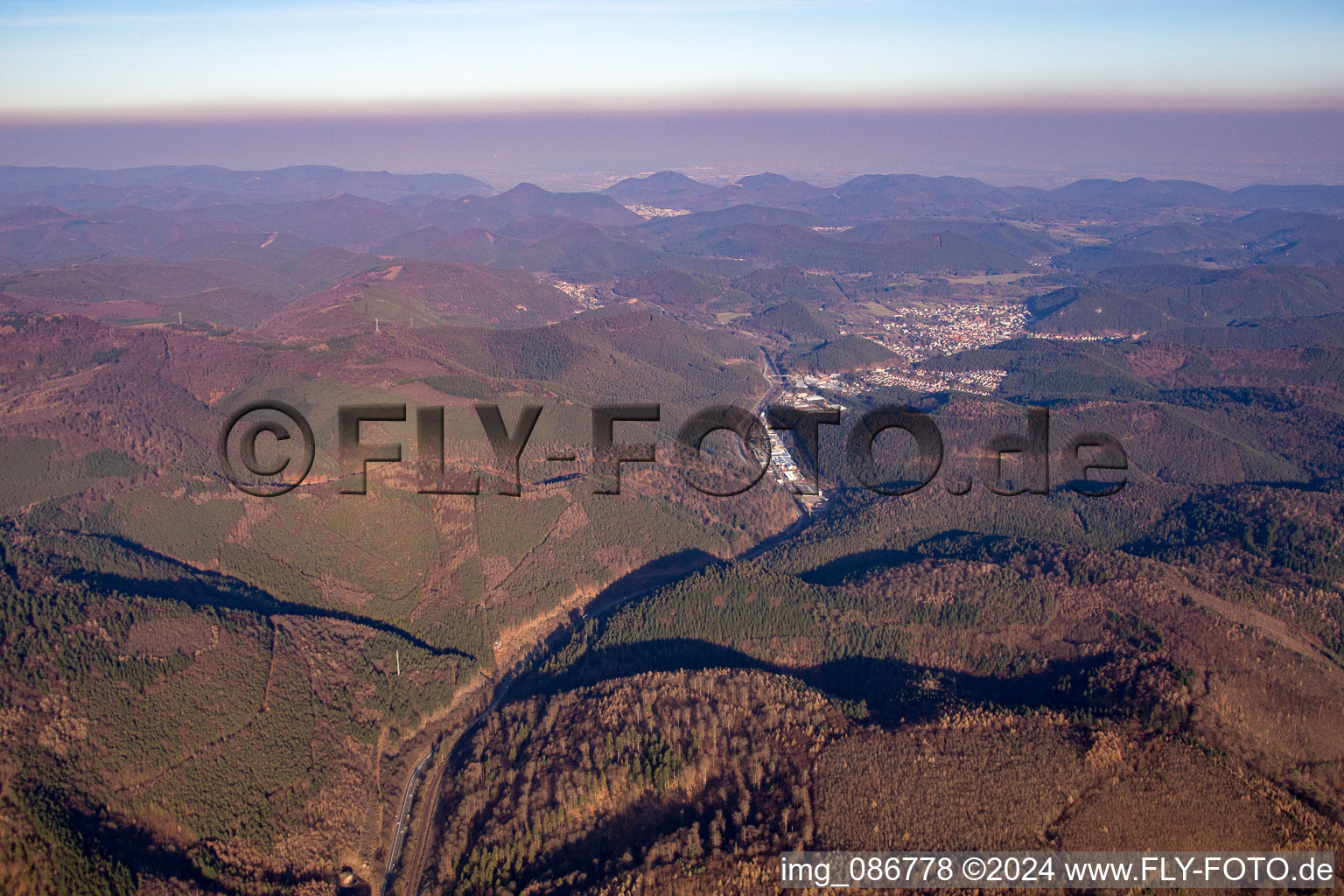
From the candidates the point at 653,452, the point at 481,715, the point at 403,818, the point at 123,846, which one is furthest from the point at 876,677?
the point at 123,846

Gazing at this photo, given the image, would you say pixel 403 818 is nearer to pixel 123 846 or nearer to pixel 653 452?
pixel 123 846

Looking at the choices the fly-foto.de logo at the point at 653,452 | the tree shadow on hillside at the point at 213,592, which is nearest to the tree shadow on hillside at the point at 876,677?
the tree shadow on hillside at the point at 213,592

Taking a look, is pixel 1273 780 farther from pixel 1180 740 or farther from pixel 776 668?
pixel 776 668

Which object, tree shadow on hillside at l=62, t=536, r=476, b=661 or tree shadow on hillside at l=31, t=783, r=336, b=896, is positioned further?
tree shadow on hillside at l=62, t=536, r=476, b=661
